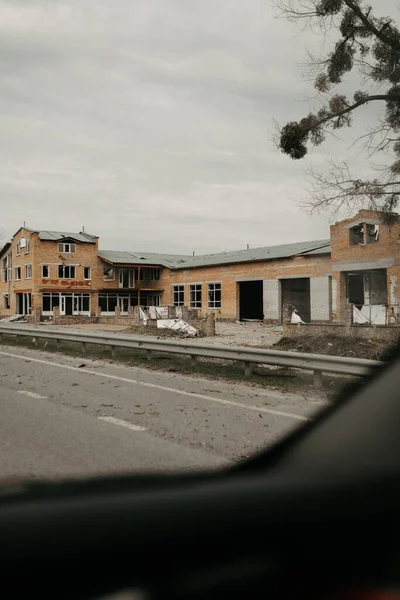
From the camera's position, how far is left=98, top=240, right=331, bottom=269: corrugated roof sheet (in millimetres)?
40188

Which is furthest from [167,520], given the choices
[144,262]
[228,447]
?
[144,262]

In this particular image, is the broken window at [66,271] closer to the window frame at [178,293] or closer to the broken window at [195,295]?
the window frame at [178,293]

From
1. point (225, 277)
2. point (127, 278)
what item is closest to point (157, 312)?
point (225, 277)

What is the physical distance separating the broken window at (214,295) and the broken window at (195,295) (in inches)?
69.1

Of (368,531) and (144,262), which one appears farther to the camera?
(144,262)

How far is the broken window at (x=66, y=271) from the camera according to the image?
52.8m

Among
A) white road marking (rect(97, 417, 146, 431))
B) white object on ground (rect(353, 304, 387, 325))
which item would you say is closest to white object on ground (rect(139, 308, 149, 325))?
white object on ground (rect(353, 304, 387, 325))

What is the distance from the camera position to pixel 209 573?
625 millimetres

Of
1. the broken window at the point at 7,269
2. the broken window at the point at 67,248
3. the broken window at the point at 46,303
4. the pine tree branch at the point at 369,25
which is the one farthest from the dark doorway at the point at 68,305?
the pine tree branch at the point at 369,25

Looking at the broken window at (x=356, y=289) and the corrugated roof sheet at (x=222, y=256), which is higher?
the corrugated roof sheet at (x=222, y=256)

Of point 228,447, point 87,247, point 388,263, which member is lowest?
point 228,447

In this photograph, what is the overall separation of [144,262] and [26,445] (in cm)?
4922

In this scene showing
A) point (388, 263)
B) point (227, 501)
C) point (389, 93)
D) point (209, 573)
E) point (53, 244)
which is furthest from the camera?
point (53, 244)

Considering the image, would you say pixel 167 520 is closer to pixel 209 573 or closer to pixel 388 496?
A: pixel 209 573
